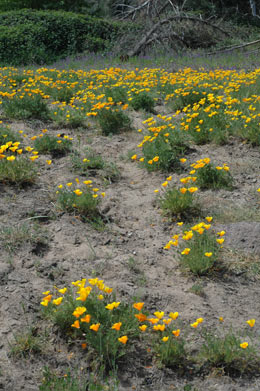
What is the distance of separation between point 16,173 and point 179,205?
5.91 feet

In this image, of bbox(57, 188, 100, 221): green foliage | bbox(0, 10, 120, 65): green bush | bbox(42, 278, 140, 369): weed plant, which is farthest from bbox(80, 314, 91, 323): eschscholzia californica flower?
bbox(0, 10, 120, 65): green bush

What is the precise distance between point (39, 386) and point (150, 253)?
5.63 ft

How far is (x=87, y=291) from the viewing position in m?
2.72

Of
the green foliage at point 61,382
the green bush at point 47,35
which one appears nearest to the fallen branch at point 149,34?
the green bush at point 47,35

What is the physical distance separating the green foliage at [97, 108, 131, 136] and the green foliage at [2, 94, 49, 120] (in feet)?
3.20

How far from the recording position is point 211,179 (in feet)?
15.9

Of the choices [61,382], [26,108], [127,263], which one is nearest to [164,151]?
[127,263]

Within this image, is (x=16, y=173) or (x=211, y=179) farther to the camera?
(x=211, y=179)

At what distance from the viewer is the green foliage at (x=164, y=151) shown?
204 inches

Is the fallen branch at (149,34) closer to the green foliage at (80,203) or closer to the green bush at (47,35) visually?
the green bush at (47,35)

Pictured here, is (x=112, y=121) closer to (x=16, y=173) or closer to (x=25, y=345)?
(x=16, y=173)

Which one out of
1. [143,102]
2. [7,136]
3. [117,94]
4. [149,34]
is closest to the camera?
[7,136]

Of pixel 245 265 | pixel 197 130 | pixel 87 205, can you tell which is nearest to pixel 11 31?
pixel 197 130

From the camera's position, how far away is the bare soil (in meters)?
2.64
